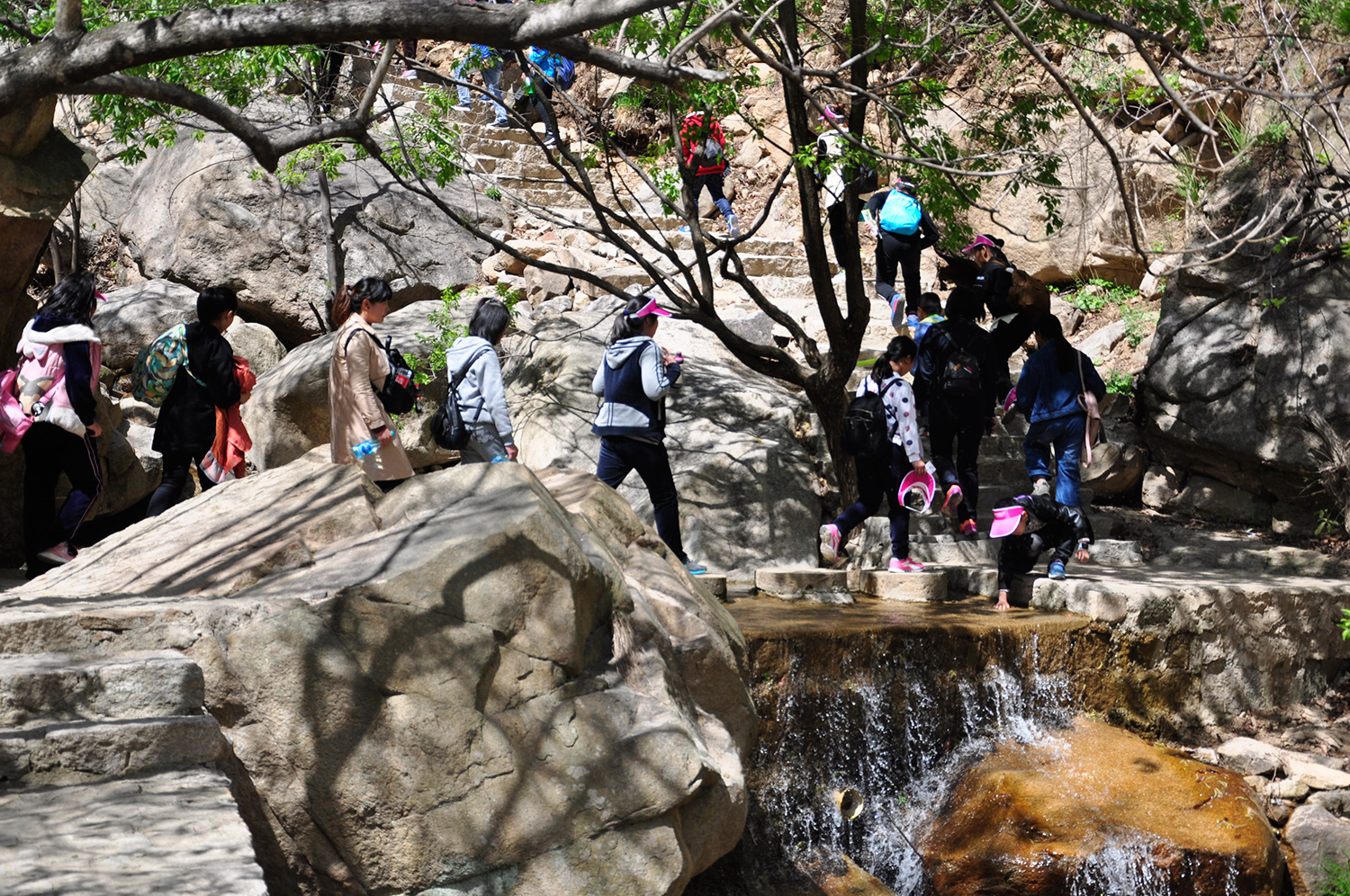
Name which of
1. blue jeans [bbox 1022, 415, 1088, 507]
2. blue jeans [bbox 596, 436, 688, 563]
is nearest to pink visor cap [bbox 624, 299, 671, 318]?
blue jeans [bbox 596, 436, 688, 563]

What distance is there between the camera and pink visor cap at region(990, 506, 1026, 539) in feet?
22.1

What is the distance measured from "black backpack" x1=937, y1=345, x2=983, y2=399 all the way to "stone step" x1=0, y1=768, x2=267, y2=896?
5.78m

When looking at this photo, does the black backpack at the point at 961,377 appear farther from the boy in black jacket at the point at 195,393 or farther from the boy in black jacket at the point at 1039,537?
the boy in black jacket at the point at 195,393

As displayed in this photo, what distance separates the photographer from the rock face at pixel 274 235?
1147cm

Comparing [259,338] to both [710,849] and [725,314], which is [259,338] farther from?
[710,849]

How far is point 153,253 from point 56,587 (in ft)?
26.6

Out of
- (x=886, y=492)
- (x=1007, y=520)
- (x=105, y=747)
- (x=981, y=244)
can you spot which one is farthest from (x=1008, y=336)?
(x=105, y=747)

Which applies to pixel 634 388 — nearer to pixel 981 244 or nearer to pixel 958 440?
pixel 958 440

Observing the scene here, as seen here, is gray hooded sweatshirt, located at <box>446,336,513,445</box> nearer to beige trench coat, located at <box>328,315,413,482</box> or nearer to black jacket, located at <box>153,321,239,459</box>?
beige trench coat, located at <box>328,315,413,482</box>

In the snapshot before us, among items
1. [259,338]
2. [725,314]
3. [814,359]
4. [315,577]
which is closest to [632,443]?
[814,359]

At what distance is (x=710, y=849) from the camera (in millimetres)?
Answer: 4156

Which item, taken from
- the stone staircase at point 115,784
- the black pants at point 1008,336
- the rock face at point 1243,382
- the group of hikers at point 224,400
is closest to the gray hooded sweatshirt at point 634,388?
the group of hikers at point 224,400

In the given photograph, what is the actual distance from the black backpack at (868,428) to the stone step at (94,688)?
4.72m

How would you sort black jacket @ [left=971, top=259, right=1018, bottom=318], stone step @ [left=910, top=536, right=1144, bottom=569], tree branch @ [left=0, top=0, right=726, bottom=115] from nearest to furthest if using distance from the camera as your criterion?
1. tree branch @ [left=0, top=0, right=726, bottom=115]
2. stone step @ [left=910, top=536, right=1144, bottom=569]
3. black jacket @ [left=971, top=259, right=1018, bottom=318]
